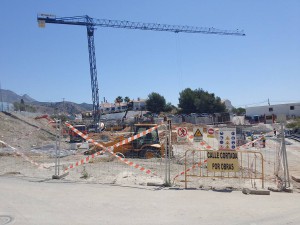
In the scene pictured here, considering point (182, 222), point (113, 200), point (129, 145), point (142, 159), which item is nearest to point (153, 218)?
point (182, 222)

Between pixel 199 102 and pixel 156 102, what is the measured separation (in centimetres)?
1722

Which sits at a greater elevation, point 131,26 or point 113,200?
point 131,26

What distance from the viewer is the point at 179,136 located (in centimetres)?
1213

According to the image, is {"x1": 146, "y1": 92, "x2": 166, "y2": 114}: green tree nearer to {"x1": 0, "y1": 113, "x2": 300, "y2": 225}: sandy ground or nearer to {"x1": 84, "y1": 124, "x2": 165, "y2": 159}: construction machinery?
{"x1": 84, "y1": 124, "x2": 165, "y2": 159}: construction machinery

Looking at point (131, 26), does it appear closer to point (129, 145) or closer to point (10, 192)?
point (129, 145)

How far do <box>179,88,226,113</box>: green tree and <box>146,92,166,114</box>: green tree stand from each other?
823 cm

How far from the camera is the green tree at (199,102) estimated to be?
4061 inches

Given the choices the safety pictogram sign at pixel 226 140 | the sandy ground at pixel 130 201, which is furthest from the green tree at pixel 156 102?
the safety pictogram sign at pixel 226 140

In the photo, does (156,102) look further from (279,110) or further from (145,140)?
(145,140)

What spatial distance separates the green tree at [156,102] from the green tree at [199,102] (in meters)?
8.23

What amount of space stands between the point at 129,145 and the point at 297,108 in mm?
94741

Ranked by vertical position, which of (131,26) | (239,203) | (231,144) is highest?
(131,26)

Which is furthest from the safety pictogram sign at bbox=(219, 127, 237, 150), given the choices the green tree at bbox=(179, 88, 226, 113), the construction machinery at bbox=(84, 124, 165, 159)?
the green tree at bbox=(179, 88, 226, 113)

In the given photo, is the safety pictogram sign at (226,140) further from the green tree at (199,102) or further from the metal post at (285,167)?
the green tree at (199,102)
